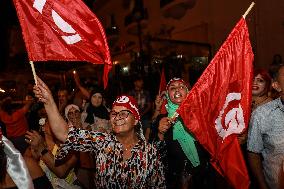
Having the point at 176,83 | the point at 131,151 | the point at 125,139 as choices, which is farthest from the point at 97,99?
the point at 131,151

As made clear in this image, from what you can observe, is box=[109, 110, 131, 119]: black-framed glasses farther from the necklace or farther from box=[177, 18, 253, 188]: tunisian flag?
box=[177, 18, 253, 188]: tunisian flag

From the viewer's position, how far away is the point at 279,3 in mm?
11805

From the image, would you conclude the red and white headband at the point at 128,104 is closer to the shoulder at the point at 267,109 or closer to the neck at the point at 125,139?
the neck at the point at 125,139

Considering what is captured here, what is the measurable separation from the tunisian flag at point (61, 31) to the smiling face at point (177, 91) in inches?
47.3

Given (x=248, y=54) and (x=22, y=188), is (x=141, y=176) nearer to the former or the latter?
(x=22, y=188)

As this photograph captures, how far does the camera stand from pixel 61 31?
401 centimetres

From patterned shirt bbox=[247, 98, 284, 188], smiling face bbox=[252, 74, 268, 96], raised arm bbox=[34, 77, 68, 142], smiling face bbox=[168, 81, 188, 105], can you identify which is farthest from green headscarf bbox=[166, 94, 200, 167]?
raised arm bbox=[34, 77, 68, 142]

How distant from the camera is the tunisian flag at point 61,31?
12.8ft

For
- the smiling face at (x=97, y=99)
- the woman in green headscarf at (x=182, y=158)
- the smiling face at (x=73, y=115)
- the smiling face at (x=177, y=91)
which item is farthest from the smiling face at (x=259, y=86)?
the smiling face at (x=97, y=99)

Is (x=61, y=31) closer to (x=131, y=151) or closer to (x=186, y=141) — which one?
(x=131, y=151)

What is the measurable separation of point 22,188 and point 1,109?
20.4 feet

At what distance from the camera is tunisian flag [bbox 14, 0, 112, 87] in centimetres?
390

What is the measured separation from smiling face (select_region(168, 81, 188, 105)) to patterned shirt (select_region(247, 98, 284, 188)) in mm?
1052

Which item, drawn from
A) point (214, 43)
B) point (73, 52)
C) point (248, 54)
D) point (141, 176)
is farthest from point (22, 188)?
point (214, 43)
